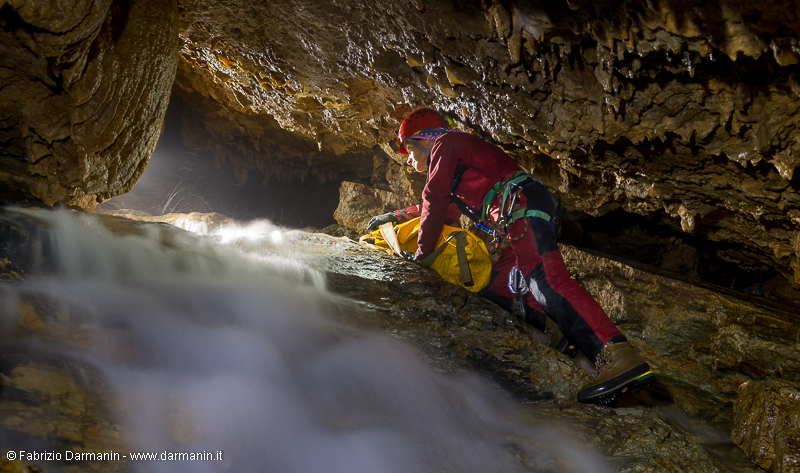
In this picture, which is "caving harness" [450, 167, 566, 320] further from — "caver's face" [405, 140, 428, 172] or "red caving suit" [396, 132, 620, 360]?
"caver's face" [405, 140, 428, 172]

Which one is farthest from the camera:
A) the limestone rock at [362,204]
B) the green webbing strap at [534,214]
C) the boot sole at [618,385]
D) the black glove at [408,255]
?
the limestone rock at [362,204]

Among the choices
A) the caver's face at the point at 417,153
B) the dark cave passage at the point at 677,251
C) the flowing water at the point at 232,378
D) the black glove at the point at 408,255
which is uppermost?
the caver's face at the point at 417,153

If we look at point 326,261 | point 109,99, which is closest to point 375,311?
point 326,261

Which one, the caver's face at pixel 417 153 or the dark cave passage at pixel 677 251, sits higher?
the caver's face at pixel 417 153

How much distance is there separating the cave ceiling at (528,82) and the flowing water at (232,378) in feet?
2.72

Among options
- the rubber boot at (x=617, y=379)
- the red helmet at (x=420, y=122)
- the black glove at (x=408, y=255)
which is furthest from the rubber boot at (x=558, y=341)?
the red helmet at (x=420, y=122)

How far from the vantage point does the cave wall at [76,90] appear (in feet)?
7.30

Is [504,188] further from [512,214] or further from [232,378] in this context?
[232,378]

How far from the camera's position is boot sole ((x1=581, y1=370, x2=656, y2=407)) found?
214cm

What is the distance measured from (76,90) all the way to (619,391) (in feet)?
13.4

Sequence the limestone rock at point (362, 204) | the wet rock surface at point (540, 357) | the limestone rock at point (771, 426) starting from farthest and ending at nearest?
the limestone rock at point (362, 204)
the limestone rock at point (771, 426)
the wet rock surface at point (540, 357)

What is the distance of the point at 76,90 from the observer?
2506 mm

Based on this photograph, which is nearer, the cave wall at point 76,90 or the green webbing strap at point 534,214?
the cave wall at point 76,90

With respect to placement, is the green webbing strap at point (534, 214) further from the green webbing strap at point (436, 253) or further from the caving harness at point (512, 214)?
the green webbing strap at point (436, 253)
